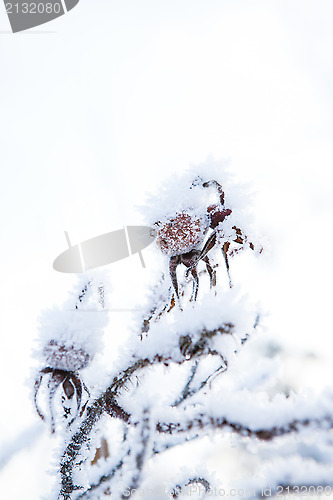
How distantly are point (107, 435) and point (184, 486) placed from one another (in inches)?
7.7

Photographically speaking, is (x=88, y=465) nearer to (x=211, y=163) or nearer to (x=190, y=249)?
(x=190, y=249)

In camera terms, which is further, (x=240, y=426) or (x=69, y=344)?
(x=69, y=344)

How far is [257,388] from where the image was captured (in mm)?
517

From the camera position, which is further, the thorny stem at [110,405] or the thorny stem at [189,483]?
the thorny stem at [189,483]

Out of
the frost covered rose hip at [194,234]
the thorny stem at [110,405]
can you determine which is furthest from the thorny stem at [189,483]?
the frost covered rose hip at [194,234]

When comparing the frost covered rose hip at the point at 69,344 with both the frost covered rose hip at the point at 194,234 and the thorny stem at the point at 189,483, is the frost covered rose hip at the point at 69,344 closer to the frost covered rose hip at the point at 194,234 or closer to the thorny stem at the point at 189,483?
the frost covered rose hip at the point at 194,234

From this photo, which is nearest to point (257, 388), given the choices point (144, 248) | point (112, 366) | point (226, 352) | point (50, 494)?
point (226, 352)

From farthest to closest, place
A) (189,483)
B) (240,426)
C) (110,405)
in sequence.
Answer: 1. (189,483)
2. (110,405)
3. (240,426)

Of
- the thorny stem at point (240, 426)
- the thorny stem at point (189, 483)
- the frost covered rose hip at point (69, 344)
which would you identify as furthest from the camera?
the thorny stem at point (189, 483)

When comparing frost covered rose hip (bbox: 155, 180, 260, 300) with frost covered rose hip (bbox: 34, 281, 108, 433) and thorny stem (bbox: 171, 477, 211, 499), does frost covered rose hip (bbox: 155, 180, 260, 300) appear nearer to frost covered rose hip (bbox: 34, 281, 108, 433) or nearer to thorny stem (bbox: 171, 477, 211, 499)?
frost covered rose hip (bbox: 34, 281, 108, 433)

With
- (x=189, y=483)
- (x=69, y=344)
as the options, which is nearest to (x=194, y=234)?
(x=69, y=344)

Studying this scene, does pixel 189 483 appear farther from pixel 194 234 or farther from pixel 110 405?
pixel 194 234

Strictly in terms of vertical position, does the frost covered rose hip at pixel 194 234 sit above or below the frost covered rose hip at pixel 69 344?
above

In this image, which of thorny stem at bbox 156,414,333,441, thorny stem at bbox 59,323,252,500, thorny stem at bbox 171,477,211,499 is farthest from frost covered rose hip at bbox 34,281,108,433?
thorny stem at bbox 171,477,211,499
